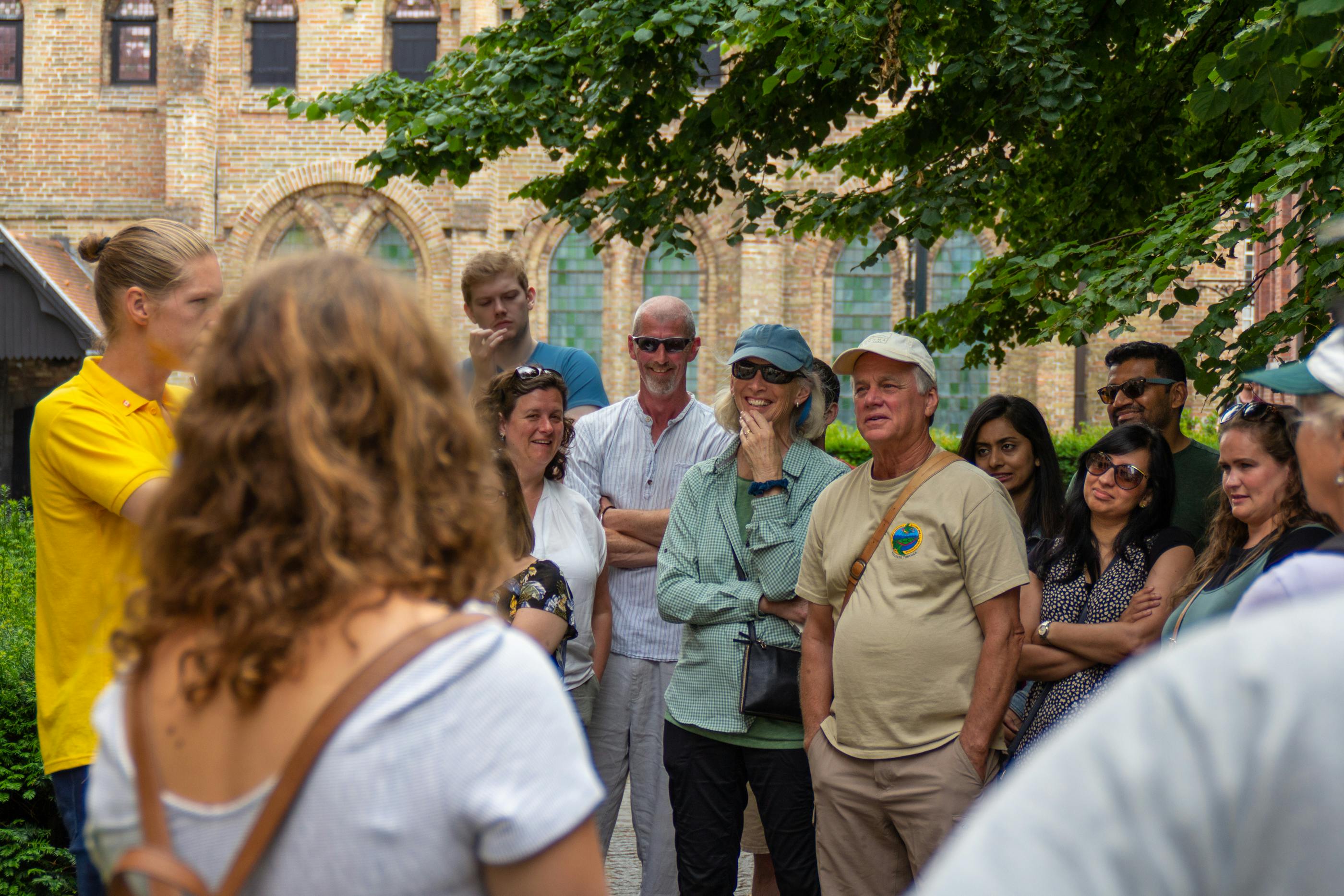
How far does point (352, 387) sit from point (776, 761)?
314cm

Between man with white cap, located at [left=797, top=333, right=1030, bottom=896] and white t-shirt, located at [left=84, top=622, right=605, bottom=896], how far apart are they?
256cm

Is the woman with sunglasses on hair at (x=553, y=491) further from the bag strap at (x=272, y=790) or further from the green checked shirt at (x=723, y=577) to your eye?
the bag strap at (x=272, y=790)

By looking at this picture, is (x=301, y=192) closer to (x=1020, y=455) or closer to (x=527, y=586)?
(x=1020, y=455)

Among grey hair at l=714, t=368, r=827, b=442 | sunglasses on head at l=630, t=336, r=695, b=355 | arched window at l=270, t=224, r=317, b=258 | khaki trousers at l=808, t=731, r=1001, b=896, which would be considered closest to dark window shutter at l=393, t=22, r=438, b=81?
sunglasses on head at l=630, t=336, r=695, b=355

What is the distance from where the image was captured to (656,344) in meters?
4.96

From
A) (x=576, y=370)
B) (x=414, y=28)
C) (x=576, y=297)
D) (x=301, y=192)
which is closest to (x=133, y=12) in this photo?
(x=301, y=192)

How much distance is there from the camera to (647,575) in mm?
4785

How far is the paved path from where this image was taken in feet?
19.2

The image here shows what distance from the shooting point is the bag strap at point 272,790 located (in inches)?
48.4

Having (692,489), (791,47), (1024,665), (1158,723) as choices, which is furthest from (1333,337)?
(791,47)

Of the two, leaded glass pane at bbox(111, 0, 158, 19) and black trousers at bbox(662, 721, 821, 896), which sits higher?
leaded glass pane at bbox(111, 0, 158, 19)

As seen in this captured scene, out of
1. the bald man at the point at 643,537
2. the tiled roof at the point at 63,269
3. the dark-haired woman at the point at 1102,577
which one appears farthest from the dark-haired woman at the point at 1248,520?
the tiled roof at the point at 63,269

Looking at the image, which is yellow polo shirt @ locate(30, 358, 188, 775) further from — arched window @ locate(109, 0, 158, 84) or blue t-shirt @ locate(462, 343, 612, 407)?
arched window @ locate(109, 0, 158, 84)

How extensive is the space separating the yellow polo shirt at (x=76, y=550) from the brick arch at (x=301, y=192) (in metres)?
21.3
